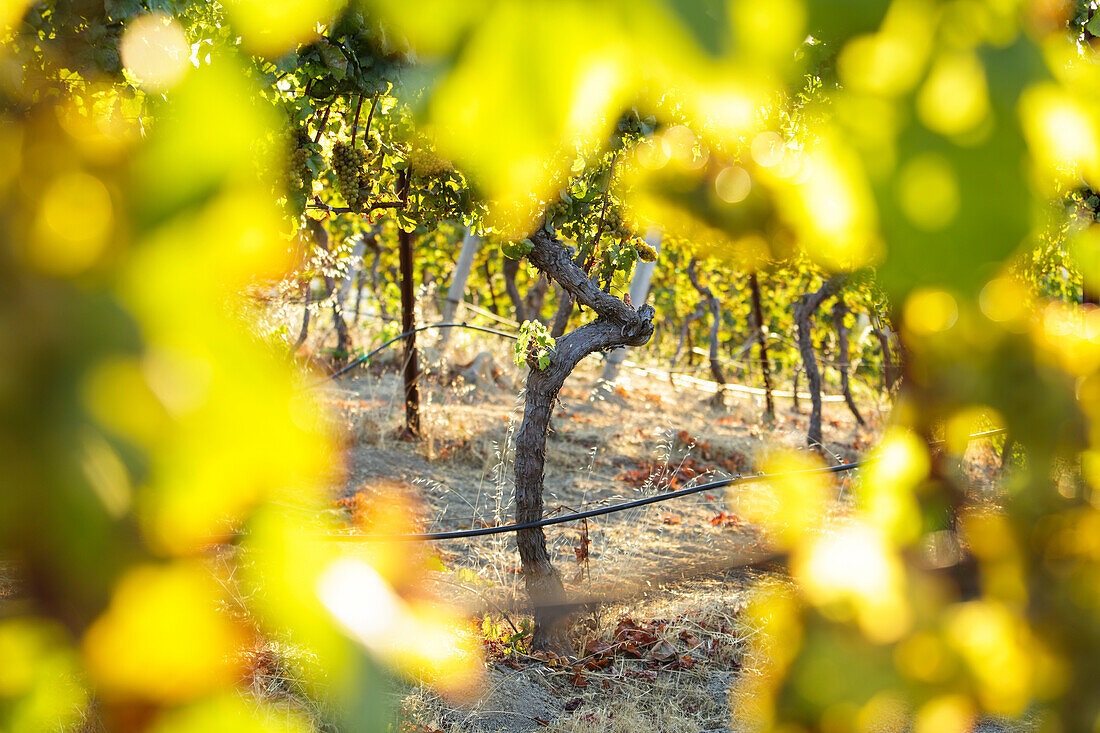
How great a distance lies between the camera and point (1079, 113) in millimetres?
256

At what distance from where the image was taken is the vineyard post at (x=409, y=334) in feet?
16.0

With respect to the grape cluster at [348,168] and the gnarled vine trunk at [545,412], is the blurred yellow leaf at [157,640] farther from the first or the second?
the gnarled vine trunk at [545,412]

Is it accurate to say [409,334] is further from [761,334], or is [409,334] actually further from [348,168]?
[761,334]

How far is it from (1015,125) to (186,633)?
276mm

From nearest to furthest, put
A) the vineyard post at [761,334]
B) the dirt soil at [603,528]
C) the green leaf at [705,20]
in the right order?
the green leaf at [705,20], the dirt soil at [603,528], the vineyard post at [761,334]

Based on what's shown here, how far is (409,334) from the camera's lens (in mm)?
4730

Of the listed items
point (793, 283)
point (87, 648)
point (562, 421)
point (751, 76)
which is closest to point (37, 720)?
point (87, 648)

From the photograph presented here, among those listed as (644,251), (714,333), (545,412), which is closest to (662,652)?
(545,412)

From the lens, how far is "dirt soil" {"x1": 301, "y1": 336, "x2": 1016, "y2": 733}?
2457 mm

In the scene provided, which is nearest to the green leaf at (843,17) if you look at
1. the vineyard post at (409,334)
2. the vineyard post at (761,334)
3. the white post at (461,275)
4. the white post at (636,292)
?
the vineyard post at (409,334)

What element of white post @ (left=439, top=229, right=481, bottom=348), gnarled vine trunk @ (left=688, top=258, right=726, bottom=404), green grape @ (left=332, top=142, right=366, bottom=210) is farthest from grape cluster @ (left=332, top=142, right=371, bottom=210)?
gnarled vine trunk @ (left=688, top=258, right=726, bottom=404)

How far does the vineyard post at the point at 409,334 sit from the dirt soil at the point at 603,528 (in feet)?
0.44

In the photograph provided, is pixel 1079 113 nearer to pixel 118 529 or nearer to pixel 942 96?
pixel 942 96

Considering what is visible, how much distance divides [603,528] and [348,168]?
7.85 feet
